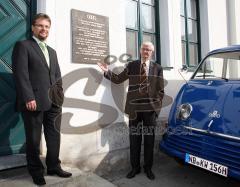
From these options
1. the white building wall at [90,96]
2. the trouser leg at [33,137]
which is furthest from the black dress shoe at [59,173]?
the white building wall at [90,96]

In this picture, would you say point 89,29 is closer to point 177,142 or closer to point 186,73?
point 177,142

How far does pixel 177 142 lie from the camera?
409 centimetres

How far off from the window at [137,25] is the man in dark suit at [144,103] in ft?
3.94

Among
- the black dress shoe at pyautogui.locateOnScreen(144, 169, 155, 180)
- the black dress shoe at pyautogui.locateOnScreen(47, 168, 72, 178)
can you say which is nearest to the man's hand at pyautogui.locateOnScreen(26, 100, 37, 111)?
the black dress shoe at pyautogui.locateOnScreen(47, 168, 72, 178)

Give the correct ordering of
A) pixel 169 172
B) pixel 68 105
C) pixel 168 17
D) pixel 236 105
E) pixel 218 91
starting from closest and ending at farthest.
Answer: pixel 236 105
pixel 218 91
pixel 68 105
pixel 169 172
pixel 168 17

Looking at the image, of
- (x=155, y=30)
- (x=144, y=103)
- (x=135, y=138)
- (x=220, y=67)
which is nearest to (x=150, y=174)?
(x=135, y=138)

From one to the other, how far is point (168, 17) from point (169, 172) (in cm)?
319

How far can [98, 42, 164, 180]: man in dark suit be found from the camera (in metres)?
4.37

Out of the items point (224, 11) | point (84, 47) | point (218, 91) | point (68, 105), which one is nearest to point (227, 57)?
point (218, 91)

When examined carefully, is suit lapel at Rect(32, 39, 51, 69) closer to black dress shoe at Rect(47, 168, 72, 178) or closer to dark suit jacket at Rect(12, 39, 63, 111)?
dark suit jacket at Rect(12, 39, 63, 111)

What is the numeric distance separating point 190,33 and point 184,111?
3.54 m

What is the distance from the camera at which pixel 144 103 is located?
4.38 meters

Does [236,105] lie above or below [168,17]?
below

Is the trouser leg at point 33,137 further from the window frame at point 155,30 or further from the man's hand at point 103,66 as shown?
the window frame at point 155,30
